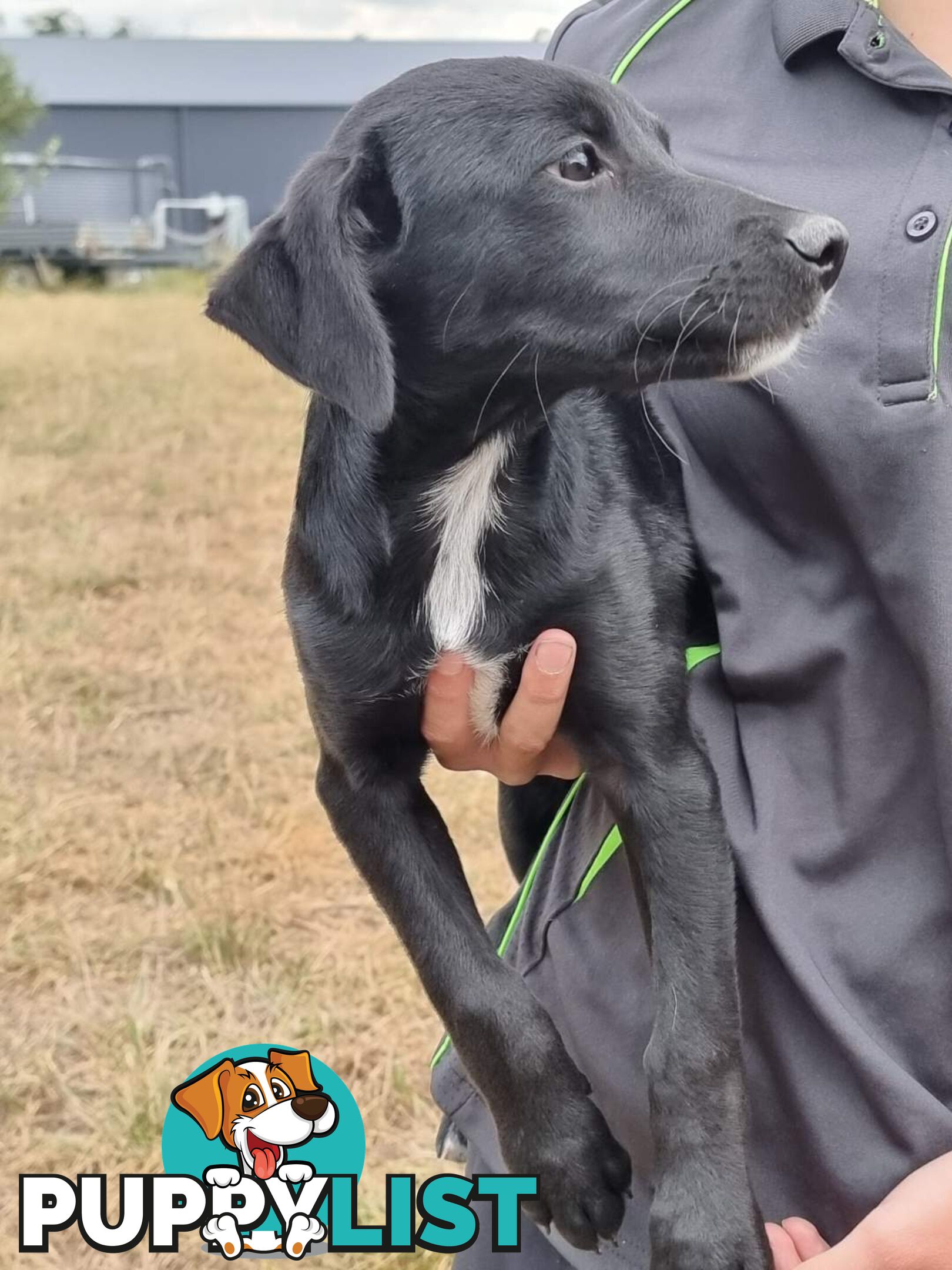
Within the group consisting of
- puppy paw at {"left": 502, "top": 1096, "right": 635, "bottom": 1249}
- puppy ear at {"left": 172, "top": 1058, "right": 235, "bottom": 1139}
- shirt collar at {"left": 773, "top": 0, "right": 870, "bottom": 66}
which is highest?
shirt collar at {"left": 773, "top": 0, "right": 870, "bottom": 66}

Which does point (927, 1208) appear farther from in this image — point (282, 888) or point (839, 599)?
point (282, 888)

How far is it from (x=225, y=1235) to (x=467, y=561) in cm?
111

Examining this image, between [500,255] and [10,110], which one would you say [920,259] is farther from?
[10,110]

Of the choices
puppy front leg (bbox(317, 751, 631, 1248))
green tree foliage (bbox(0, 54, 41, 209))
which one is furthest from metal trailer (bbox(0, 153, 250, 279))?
puppy front leg (bbox(317, 751, 631, 1248))

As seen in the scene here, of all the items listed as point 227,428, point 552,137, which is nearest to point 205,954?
point 552,137

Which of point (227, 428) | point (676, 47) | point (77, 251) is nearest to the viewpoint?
point (676, 47)

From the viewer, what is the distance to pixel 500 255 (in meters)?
1.47

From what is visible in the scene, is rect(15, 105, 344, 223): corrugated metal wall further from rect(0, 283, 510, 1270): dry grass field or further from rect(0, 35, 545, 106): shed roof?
rect(0, 283, 510, 1270): dry grass field

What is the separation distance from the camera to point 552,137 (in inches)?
56.9

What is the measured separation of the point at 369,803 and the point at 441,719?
4.9 inches

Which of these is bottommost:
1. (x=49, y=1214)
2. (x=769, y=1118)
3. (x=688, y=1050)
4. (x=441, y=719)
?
(x=49, y=1214)

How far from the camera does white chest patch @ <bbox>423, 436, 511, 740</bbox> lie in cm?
148

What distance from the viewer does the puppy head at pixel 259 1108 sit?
171cm

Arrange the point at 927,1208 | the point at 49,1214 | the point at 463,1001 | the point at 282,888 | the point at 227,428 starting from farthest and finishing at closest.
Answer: the point at 227,428 < the point at 282,888 < the point at 49,1214 < the point at 463,1001 < the point at 927,1208
